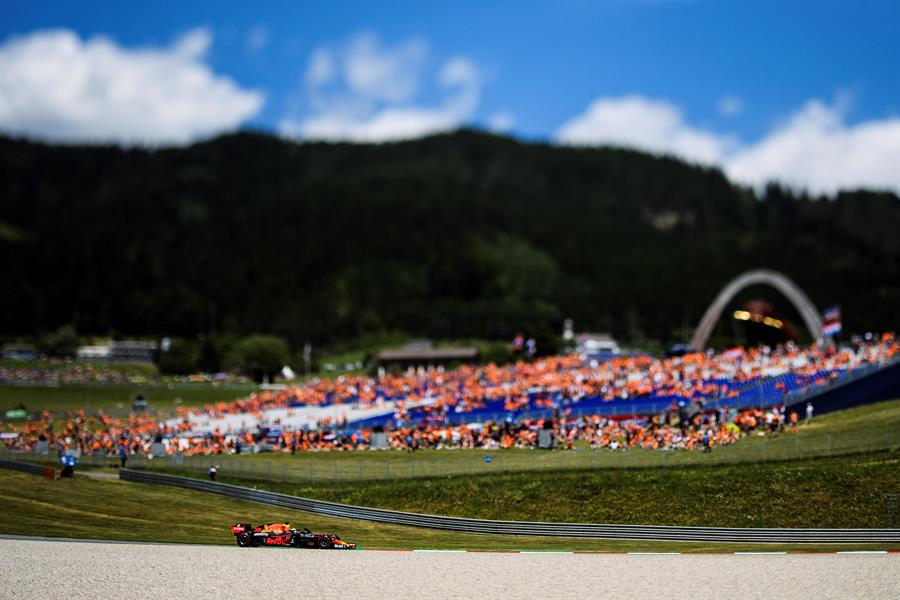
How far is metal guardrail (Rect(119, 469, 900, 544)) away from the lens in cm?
3234

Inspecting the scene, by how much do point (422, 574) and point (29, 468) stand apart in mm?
27119

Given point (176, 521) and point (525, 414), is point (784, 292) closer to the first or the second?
point (525, 414)

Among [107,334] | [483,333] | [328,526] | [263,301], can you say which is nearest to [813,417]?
[328,526]

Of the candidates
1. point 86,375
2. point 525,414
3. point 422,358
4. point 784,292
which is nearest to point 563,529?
point 525,414

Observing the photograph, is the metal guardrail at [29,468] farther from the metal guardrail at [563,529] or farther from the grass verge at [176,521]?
the metal guardrail at [563,529]

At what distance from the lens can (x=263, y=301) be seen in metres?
166

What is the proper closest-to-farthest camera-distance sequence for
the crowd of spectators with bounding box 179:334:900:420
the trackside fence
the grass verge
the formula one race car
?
the formula one race car < the grass verge < the trackside fence < the crowd of spectators with bounding box 179:334:900:420

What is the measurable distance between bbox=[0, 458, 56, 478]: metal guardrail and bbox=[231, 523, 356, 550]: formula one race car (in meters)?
17.0

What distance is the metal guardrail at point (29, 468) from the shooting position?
151ft

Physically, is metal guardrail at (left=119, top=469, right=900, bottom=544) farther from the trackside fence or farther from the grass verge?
the trackside fence

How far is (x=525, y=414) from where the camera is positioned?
55.5 meters

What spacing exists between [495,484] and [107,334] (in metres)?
104

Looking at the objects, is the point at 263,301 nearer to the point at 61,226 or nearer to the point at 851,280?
the point at 61,226

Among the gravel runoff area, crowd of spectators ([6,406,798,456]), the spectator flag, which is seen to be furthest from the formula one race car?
the spectator flag
